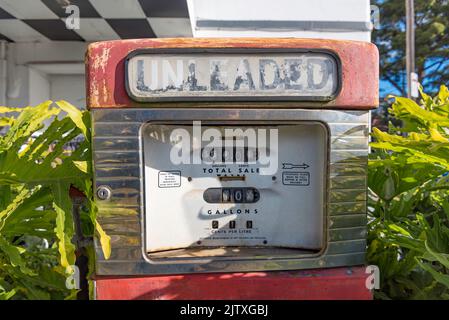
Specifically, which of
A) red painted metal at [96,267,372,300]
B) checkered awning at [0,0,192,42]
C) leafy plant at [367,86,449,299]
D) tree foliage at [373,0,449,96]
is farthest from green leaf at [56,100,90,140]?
tree foliage at [373,0,449,96]

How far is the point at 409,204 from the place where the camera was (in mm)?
1561

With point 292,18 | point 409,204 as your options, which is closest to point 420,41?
point 292,18

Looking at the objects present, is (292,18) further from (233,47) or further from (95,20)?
(233,47)

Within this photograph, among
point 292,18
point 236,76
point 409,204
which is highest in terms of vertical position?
point 292,18

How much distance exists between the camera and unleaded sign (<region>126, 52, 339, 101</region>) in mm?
1188

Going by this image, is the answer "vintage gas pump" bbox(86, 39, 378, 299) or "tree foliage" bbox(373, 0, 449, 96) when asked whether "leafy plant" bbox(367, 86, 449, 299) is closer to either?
"vintage gas pump" bbox(86, 39, 378, 299)

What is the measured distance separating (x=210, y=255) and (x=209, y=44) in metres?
0.59

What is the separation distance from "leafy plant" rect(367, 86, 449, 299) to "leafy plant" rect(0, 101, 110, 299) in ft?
2.87

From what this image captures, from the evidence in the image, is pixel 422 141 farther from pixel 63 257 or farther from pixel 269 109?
pixel 63 257

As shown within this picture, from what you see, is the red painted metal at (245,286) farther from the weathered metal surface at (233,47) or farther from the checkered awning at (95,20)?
the checkered awning at (95,20)

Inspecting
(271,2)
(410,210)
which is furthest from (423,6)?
(410,210)

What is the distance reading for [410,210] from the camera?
1607 millimetres

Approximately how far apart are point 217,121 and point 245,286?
1.54 feet

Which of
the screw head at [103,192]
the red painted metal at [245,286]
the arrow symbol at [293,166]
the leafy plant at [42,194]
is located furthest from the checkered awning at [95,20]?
the red painted metal at [245,286]
